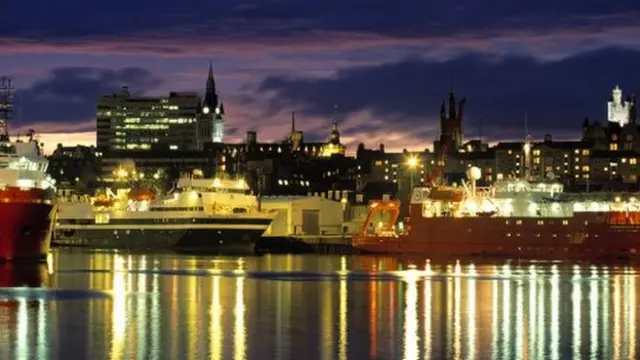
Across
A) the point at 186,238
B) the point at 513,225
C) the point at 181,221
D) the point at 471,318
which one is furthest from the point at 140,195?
the point at 471,318

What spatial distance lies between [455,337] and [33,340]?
524 inches

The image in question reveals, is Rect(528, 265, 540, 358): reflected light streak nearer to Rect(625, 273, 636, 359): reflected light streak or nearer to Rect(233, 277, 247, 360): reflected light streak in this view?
Rect(625, 273, 636, 359): reflected light streak

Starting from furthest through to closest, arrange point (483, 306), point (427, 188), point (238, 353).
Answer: point (427, 188), point (483, 306), point (238, 353)

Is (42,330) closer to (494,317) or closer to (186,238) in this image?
(494,317)

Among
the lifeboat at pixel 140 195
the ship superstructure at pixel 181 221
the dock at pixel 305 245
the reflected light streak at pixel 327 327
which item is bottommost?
the reflected light streak at pixel 327 327

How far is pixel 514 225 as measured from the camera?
106250mm

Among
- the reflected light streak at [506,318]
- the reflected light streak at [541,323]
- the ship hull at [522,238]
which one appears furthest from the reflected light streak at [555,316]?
the ship hull at [522,238]

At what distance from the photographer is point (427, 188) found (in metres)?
113

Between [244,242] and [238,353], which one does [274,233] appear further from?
[238,353]

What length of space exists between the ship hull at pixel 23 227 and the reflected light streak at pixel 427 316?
24.1 metres

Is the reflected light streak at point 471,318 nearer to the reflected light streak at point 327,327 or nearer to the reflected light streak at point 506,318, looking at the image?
the reflected light streak at point 506,318

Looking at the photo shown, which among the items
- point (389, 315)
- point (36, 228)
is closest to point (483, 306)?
point (389, 315)

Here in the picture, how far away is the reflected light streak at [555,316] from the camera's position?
42894 mm

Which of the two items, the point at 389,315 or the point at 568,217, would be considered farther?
the point at 568,217
